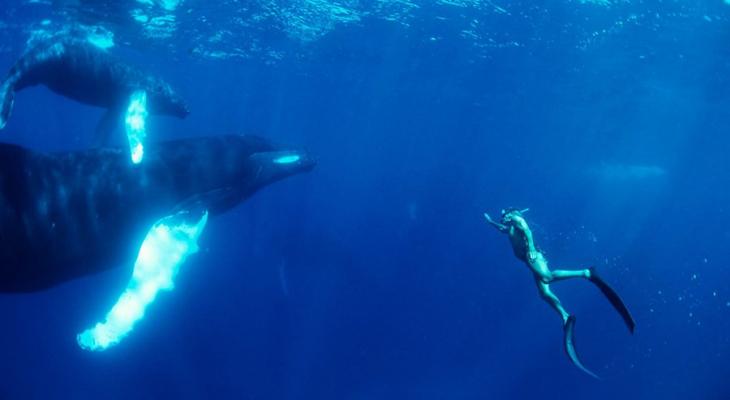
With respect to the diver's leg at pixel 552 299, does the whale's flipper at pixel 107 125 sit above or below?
below

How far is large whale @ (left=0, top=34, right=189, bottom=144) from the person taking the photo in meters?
9.31

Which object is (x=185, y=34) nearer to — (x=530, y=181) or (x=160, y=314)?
(x=160, y=314)

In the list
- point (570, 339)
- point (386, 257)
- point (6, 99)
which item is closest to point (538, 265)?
point (570, 339)

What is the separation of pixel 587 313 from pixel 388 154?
79.8 m

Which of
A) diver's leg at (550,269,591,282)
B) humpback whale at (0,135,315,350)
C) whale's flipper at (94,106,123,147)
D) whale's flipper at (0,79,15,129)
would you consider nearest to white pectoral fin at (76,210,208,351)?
humpback whale at (0,135,315,350)

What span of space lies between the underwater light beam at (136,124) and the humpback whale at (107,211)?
0.33m

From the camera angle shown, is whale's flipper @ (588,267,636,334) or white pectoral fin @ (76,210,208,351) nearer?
whale's flipper @ (588,267,636,334)

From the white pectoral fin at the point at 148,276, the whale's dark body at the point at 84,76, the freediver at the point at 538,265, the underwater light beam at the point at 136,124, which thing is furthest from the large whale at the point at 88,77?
the freediver at the point at 538,265

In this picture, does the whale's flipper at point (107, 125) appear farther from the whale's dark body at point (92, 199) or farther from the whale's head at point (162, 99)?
the whale's dark body at point (92, 199)

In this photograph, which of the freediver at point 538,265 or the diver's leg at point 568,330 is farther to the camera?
the freediver at point 538,265

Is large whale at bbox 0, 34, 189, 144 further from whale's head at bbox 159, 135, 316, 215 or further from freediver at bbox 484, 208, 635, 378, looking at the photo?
freediver at bbox 484, 208, 635, 378

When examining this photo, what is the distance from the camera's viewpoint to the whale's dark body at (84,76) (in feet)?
30.3

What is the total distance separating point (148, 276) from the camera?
8.09 m

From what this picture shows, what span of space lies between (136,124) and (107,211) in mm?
1751
